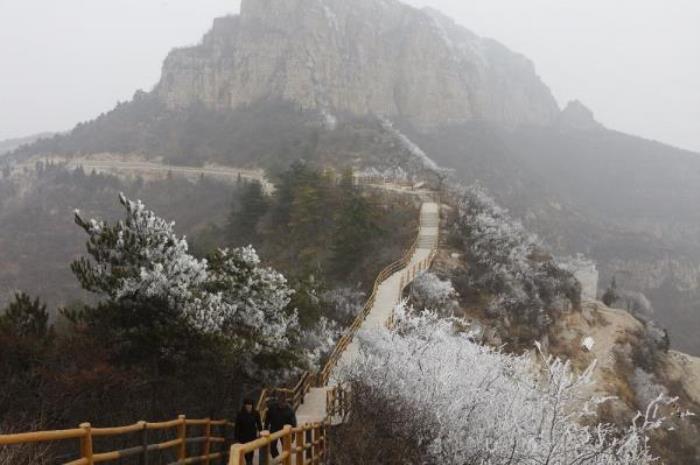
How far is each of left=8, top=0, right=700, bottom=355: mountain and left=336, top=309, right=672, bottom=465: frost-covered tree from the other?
51.7 meters

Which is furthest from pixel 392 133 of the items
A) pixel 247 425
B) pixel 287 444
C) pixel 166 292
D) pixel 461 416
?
pixel 287 444

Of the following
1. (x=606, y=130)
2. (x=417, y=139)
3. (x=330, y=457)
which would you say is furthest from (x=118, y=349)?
(x=606, y=130)

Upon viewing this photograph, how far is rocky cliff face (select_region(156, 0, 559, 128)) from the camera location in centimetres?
12025

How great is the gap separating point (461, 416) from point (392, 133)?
246 feet

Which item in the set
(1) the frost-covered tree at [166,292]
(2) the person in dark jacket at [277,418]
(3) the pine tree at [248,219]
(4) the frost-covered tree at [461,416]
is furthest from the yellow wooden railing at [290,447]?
(3) the pine tree at [248,219]

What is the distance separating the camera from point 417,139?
5084 inches

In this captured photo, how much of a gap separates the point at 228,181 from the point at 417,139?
195 feet

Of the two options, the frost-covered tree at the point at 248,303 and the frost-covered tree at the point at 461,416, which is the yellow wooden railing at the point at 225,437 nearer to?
the frost-covered tree at the point at 461,416

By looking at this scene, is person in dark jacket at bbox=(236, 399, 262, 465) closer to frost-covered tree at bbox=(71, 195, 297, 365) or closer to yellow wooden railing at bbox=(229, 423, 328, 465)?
yellow wooden railing at bbox=(229, 423, 328, 465)

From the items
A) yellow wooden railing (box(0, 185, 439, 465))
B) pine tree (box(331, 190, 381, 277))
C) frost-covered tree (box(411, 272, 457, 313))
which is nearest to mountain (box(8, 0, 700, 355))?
pine tree (box(331, 190, 381, 277))

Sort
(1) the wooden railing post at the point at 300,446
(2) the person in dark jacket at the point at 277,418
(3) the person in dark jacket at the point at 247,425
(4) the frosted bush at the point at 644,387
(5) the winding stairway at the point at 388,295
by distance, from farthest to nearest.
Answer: (4) the frosted bush at the point at 644,387 < (5) the winding stairway at the point at 388,295 < (2) the person in dark jacket at the point at 277,418 < (3) the person in dark jacket at the point at 247,425 < (1) the wooden railing post at the point at 300,446

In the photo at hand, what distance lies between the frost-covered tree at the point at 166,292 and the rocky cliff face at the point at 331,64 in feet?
315

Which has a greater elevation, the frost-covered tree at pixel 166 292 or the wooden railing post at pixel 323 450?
the frost-covered tree at pixel 166 292

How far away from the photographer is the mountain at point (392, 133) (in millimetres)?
94000
